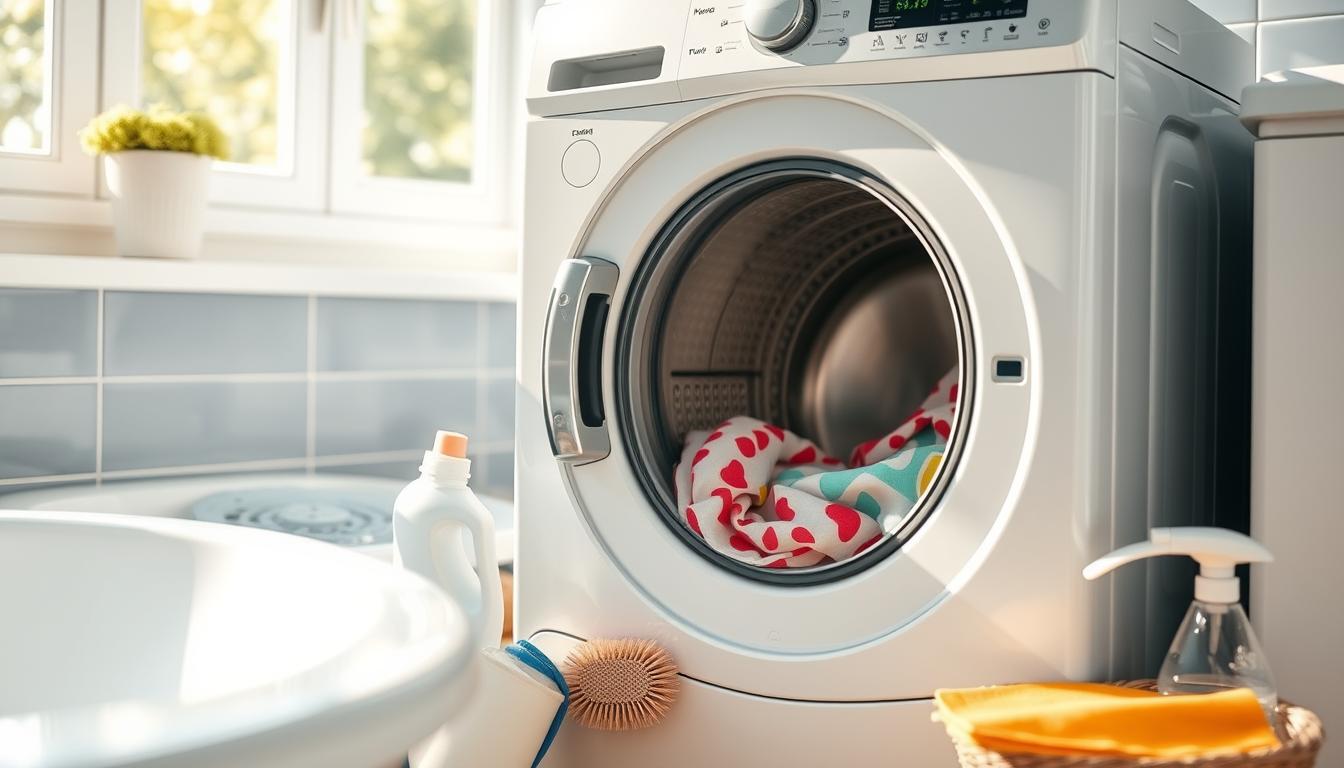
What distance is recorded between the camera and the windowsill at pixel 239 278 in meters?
1.59

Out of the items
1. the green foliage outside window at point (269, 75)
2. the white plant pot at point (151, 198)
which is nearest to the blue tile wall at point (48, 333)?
the white plant pot at point (151, 198)

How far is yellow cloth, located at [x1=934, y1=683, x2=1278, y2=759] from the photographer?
812 mm

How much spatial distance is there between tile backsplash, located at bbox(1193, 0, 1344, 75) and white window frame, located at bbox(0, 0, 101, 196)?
1.64 m

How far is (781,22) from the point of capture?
1076mm

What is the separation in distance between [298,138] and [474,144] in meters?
0.41

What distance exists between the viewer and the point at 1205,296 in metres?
1.16

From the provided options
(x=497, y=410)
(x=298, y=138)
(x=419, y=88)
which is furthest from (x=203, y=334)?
(x=419, y=88)

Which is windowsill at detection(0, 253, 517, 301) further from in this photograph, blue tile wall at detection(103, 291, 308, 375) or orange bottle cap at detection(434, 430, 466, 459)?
orange bottle cap at detection(434, 430, 466, 459)

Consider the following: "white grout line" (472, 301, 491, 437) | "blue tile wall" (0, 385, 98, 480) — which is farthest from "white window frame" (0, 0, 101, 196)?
"white grout line" (472, 301, 491, 437)

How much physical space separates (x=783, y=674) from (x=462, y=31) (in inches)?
67.4

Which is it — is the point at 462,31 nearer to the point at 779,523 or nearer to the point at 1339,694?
the point at 779,523

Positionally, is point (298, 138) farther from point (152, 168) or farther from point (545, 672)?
point (545, 672)

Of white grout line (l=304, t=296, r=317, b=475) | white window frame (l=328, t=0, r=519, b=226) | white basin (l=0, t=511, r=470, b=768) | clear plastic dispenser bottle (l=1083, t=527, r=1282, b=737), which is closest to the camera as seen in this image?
white basin (l=0, t=511, r=470, b=768)

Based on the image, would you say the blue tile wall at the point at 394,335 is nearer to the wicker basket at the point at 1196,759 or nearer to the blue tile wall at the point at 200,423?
the blue tile wall at the point at 200,423
